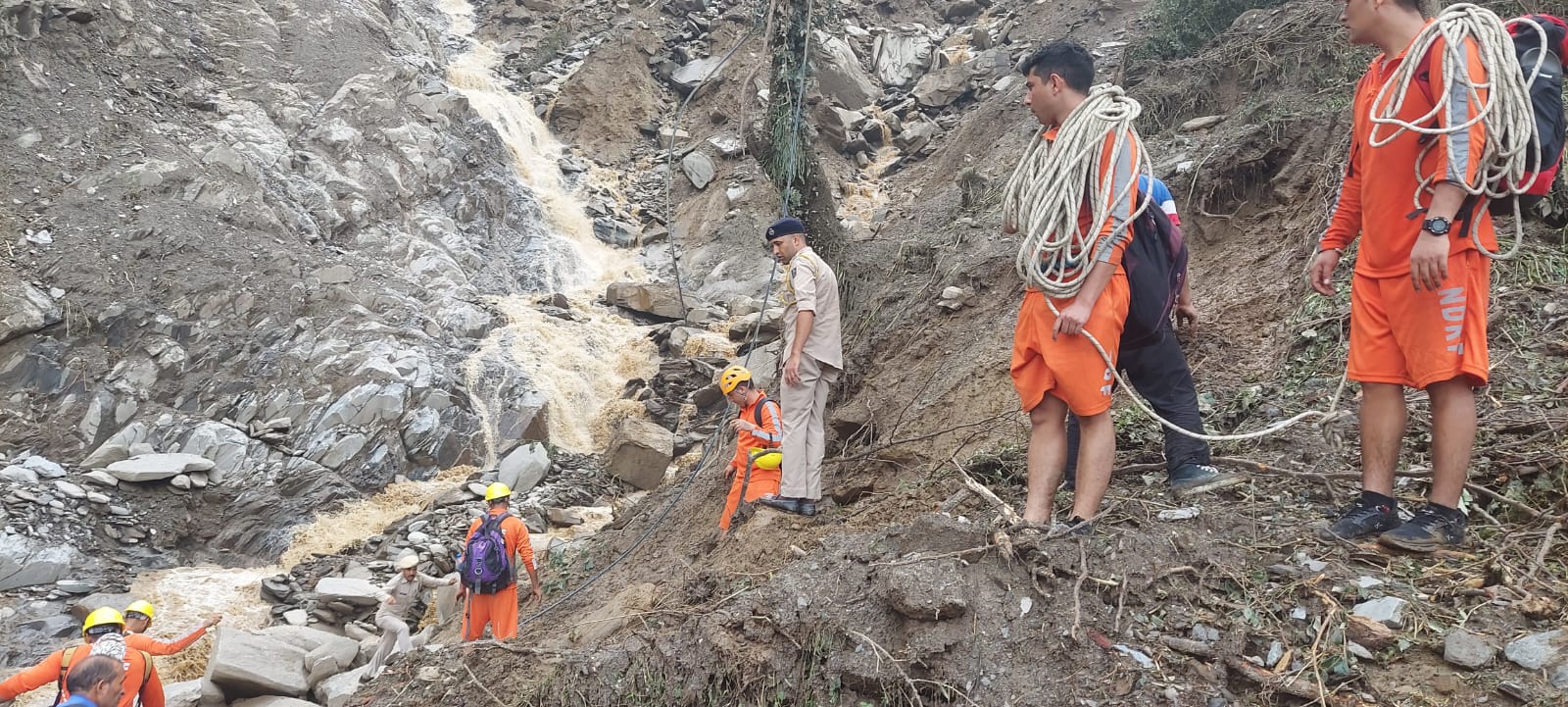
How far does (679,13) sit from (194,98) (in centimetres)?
1073

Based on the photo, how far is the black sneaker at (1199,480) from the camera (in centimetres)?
339

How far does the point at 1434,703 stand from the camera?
215 centimetres

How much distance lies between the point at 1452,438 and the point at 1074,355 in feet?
3.46

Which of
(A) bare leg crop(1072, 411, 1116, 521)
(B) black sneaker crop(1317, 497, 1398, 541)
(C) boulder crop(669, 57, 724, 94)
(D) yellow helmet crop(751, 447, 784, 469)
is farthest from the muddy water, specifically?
(B) black sneaker crop(1317, 497, 1398, 541)

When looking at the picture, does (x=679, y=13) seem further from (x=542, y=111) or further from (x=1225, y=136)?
(x=1225, y=136)

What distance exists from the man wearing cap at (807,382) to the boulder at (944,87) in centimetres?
1459

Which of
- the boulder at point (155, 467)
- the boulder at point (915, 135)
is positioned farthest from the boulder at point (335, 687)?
the boulder at point (915, 135)

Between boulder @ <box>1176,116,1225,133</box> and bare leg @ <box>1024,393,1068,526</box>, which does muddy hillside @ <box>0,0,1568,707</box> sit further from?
bare leg @ <box>1024,393,1068,526</box>

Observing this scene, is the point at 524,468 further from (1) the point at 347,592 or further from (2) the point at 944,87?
(2) the point at 944,87

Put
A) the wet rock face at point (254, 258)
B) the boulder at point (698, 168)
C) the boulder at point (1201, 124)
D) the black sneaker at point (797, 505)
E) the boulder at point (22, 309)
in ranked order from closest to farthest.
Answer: the black sneaker at point (797, 505) < the boulder at point (1201, 124) < the wet rock face at point (254, 258) < the boulder at point (22, 309) < the boulder at point (698, 168)

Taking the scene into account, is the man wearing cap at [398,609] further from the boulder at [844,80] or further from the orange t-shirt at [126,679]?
the boulder at [844,80]

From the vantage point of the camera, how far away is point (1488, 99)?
2533 mm

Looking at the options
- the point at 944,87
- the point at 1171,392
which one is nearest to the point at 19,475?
the point at 1171,392

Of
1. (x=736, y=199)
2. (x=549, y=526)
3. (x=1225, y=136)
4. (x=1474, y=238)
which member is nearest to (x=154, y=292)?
(x=549, y=526)
